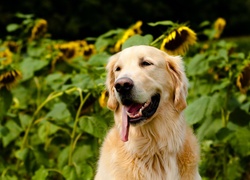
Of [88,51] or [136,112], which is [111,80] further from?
[88,51]

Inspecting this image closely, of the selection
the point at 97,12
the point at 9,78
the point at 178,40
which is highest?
the point at 178,40

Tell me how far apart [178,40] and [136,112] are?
1.20 metres

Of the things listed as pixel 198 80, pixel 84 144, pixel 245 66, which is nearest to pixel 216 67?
pixel 198 80

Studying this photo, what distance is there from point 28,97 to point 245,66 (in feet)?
7.95

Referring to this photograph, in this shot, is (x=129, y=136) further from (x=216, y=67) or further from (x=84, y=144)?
(x=216, y=67)

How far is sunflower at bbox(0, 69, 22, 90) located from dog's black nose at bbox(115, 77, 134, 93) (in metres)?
1.72

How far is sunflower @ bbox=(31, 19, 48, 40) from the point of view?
7195 millimetres

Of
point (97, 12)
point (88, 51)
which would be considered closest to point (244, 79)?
point (88, 51)

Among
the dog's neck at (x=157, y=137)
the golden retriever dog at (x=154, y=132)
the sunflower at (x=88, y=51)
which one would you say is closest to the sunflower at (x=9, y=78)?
the golden retriever dog at (x=154, y=132)

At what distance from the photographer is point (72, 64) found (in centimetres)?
675

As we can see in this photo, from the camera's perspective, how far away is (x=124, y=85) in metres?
3.80

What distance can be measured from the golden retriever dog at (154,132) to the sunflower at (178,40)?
26.1 inches

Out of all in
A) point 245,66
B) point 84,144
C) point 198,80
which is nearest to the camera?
point 245,66

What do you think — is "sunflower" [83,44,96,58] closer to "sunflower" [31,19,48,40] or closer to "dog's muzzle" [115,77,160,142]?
"sunflower" [31,19,48,40]
